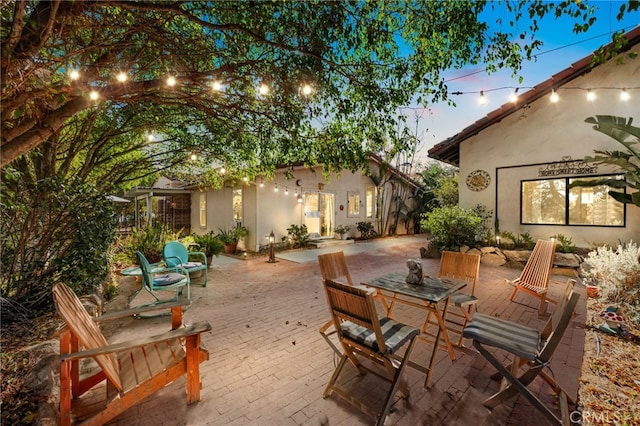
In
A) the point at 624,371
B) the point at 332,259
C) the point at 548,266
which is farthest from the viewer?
the point at 548,266

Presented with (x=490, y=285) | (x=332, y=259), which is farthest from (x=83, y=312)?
(x=490, y=285)

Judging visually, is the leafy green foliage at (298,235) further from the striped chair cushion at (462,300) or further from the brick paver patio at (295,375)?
the striped chair cushion at (462,300)

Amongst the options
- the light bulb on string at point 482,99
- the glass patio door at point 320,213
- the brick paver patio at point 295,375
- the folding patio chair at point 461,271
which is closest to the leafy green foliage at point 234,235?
→ the glass patio door at point 320,213

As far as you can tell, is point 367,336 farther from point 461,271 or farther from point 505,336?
point 461,271

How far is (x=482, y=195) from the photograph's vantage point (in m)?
9.23

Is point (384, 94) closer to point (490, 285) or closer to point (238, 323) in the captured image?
point (238, 323)

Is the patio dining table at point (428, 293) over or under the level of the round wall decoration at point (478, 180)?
under

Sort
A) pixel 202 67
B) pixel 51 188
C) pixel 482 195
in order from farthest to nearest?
pixel 482 195 < pixel 202 67 < pixel 51 188

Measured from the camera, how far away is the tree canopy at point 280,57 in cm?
272

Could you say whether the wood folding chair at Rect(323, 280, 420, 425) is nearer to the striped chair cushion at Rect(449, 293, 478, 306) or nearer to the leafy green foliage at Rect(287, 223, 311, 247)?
the striped chair cushion at Rect(449, 293, 478, 306)

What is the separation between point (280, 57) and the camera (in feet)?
12.1

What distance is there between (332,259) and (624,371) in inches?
135

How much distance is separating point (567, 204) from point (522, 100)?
3.33 meters

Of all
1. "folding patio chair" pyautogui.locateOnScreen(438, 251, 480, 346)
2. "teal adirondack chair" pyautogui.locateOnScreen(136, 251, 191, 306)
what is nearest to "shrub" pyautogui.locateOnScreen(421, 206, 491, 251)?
"folding patio chair" pyautogui.locateOnScreen(438, 251, 480, 346)
